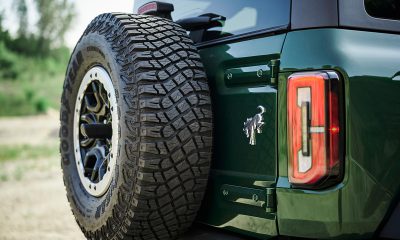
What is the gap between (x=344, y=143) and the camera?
165 cm

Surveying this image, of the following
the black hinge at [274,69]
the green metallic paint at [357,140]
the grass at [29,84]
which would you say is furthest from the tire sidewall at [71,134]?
the grass at [29,84]

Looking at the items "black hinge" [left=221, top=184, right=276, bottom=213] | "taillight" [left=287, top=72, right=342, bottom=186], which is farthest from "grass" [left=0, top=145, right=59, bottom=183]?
"taillight" [left=287, top=72, right=342, bottom=186]

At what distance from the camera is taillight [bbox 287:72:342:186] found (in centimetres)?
163

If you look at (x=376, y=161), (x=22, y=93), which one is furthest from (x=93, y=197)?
(x=22, y=93)

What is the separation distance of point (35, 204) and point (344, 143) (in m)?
4.89

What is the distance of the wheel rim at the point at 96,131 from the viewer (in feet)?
7.24

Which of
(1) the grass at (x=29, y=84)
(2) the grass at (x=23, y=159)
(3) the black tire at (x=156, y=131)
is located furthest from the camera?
(1) the grass at (x=29, y=84)

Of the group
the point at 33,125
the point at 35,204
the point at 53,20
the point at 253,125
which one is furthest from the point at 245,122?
the point at 53,20

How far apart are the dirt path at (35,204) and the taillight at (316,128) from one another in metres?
3.10

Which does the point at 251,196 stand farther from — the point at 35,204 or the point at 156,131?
the point at 35,204

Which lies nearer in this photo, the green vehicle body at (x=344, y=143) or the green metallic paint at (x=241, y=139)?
the green vehicle body at (x=344, y=143)

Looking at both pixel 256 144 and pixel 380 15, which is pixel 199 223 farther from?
pixel 380 15

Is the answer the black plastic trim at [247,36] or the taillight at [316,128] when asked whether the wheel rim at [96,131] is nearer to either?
the black plastic trim at [247,36]

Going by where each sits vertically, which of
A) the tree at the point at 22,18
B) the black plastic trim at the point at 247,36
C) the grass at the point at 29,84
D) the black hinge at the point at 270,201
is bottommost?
the black hinge at the point at 270,201
